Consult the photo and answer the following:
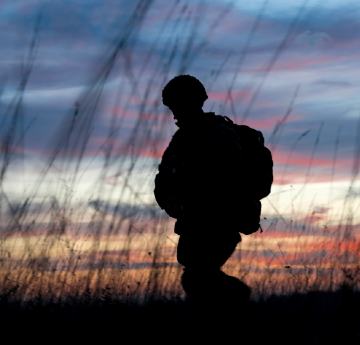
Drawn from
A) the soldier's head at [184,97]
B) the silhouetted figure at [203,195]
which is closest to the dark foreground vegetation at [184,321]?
the silhouetted figure at [203,195]

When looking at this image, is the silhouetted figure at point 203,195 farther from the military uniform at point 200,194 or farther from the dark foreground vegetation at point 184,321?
the dark foreground vegetation at point 184,321

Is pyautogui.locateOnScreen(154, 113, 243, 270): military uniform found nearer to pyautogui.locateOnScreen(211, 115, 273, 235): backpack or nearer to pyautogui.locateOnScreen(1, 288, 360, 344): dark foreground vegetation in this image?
pyautogui.locateOnScreen(211, 115, 273, 235): backpack

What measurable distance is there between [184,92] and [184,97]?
2cm

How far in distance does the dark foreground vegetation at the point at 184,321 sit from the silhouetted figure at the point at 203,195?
0.58ft

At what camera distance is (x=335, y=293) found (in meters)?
5.76

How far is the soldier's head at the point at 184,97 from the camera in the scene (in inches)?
155

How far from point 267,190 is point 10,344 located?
160 cm

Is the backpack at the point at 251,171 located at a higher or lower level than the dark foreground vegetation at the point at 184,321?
higher

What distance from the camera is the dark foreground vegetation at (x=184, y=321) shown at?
4184 mm

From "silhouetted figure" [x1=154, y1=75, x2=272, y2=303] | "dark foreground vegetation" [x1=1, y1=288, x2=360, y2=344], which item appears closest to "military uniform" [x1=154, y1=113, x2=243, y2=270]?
"silhouetted figure" [x1=154, y1=75, x2=272, y2=303]

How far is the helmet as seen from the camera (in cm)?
394

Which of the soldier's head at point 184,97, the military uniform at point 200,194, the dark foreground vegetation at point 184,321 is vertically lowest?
the dark foreground vegetation at point 184,321

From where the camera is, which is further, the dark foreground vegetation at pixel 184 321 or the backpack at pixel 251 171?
the dark foreground vegetation at pixel 184 321

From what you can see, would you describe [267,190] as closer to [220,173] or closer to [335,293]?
[220,173]
